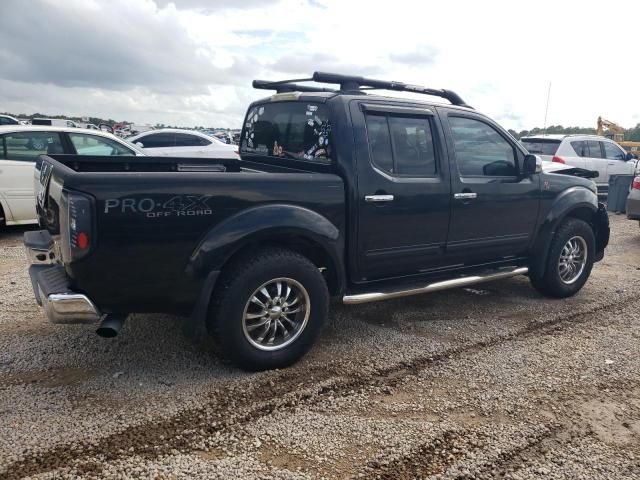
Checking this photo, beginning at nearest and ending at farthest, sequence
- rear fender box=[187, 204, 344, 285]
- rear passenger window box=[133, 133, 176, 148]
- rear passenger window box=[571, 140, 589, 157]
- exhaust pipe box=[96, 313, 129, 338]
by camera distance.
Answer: exhaust pipe box=[96, 313, 129, 338], rear fender box=[187, 204, 344, 285], rear passenger window box=[571, 140, 589, 157], rear passenger window box=[133, 133, 176, 148]

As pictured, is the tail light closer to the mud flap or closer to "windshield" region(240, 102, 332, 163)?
the mud flap

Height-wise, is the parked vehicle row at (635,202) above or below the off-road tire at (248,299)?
above

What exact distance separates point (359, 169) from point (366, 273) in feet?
2.67

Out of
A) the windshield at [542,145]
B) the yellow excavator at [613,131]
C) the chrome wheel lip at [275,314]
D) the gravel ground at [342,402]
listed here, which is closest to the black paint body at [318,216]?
the chrome wheel lip at [275,314]

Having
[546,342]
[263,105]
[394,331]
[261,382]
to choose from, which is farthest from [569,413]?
[263,105]

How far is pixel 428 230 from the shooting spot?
4.44 metres

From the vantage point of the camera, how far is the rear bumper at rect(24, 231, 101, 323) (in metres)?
3.10

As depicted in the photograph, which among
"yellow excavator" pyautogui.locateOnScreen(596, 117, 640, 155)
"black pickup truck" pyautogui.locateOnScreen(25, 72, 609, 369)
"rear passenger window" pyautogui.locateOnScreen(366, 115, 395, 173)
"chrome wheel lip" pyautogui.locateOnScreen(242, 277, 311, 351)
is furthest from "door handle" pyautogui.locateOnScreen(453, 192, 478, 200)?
"yellow excavator" pyautogui.locateOnScreen(596, 117, 640, 155)

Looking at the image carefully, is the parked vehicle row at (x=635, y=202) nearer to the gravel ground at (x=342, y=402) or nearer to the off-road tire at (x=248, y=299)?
the gravel ground at (x=342, y=402)

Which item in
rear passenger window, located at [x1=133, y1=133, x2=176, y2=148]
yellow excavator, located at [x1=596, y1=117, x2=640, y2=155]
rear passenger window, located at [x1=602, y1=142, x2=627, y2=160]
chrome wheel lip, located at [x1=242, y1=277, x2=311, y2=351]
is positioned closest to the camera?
chrome wheel lip, located at [x1=242, y1=277, x2=311, y2=351]

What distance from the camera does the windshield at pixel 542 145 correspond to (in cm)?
1232

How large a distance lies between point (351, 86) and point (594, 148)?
10.8 metres

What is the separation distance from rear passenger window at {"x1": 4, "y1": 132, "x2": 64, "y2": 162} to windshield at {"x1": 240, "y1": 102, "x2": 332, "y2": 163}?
3.79 metres

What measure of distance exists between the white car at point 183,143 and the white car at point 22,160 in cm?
483
